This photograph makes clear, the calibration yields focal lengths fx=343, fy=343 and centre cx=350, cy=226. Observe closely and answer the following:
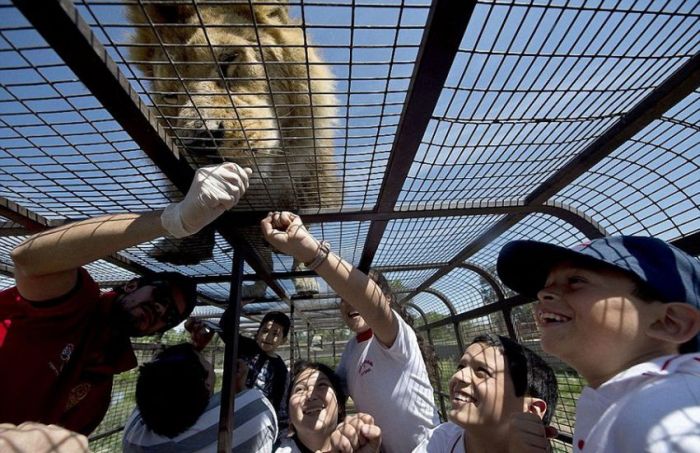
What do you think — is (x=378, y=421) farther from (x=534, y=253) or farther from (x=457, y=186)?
(x=457, y=186)

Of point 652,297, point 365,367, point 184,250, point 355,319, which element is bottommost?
point 365,367

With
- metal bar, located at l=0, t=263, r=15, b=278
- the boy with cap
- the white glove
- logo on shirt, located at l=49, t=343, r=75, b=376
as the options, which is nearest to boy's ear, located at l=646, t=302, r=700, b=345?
the boy with cap

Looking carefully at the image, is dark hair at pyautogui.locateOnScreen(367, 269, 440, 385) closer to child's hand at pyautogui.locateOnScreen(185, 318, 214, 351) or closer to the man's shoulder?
the man's shoulder

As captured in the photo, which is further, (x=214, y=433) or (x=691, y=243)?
(x=214, y=433)

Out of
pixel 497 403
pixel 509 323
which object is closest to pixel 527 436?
pixel 497 403

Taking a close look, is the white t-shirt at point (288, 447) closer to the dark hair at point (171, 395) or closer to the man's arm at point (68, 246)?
the dark hair at point (171, 395)

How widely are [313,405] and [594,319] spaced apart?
1.12 meters

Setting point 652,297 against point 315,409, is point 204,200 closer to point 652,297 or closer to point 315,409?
point 315,409

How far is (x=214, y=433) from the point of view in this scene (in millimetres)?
1377

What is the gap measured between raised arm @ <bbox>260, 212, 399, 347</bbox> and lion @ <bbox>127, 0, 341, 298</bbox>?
0.75 feet

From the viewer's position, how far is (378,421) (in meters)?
1.41

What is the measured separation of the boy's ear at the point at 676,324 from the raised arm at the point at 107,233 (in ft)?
3.67

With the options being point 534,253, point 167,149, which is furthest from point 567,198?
point 167,149

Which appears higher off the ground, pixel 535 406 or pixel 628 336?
pixel 628 336
